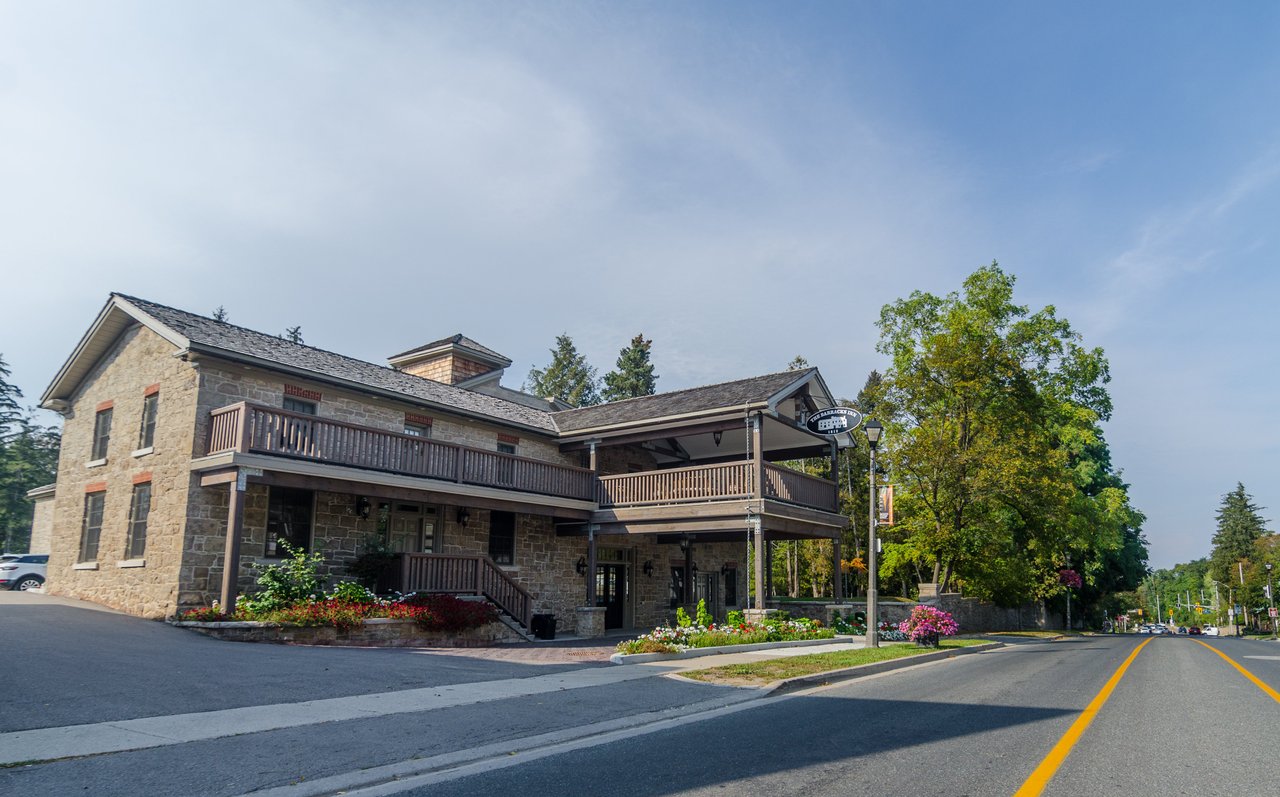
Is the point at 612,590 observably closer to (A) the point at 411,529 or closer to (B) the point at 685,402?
(B) the point at 685,402

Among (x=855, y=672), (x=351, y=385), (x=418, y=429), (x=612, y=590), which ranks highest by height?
(x=351, y=385)

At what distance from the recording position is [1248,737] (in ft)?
25.3

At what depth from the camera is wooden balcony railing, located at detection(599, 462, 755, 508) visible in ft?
70.2

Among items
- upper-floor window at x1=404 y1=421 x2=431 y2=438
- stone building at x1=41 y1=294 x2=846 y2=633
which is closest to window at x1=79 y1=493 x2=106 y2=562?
stone building at x1=41 y1=294 x2=846 y2=633

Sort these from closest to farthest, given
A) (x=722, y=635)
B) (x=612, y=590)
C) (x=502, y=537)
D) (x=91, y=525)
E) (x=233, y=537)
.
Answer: (x=233, y=537)
(x=722, y=635)
(x=91, y=525)
(x=502, y=537)
(x=612, y=590)

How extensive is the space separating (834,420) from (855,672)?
11116 millimetres

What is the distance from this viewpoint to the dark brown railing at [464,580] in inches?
716

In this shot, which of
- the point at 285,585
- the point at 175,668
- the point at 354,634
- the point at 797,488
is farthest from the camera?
the point at 797,488

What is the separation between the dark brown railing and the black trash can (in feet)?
0.63

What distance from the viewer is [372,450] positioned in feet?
59.7

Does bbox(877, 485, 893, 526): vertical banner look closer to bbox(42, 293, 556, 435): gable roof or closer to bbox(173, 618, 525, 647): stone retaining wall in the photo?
bbox(173, 618, 525, 647): stone retaining wall

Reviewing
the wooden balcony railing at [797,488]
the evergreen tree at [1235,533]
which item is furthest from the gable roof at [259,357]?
the evergreen tree at [1235,533]

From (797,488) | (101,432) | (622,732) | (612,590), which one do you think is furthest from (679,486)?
(101,432)

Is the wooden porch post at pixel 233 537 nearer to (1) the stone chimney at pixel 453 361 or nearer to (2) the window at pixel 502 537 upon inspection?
(2) the window at pixel 502 537
